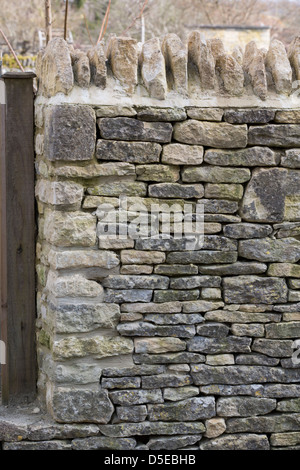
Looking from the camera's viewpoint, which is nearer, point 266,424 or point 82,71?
point 82,71

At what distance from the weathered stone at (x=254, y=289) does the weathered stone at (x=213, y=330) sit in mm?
136

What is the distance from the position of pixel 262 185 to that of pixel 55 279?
3.69 feet

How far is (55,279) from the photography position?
2.91 m

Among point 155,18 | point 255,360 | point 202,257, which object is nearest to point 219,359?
point 255,360

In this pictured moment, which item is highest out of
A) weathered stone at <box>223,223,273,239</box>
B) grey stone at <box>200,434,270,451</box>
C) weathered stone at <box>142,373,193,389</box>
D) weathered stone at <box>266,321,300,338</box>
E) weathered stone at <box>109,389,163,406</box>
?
weathered stone at <box>223,223,273,239</box>

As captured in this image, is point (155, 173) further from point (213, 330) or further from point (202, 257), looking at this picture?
point (213, 330)

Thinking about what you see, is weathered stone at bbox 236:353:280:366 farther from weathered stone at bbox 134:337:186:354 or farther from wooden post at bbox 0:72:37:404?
wooden post at bbox 0:72:37:404

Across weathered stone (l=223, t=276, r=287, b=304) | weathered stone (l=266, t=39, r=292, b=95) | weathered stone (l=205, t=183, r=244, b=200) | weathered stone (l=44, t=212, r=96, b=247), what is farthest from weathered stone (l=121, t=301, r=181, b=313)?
weathered stone (l=266, t=39, r=292, b=95)

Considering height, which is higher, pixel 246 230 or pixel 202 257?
pixel 246 230

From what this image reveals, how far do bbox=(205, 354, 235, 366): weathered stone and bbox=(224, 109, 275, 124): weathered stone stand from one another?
1175 millimetres

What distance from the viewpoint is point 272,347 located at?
304 centimetres

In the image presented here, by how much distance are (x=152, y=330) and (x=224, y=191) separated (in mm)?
779

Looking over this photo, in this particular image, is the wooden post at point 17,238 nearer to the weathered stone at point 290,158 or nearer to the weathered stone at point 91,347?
the weathered stone at point 91,347

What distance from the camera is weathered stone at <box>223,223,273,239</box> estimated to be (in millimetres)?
2982
